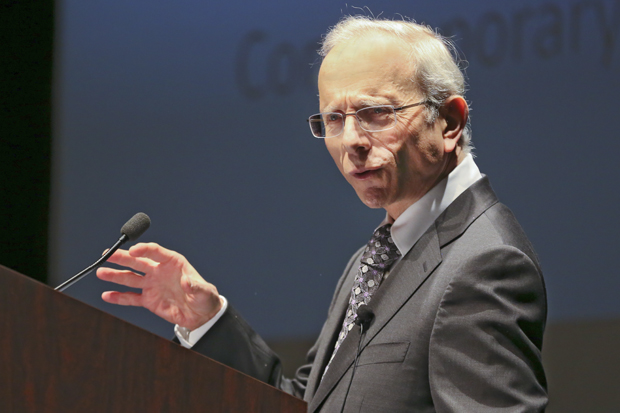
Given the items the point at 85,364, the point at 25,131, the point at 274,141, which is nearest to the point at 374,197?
the point at 85,364

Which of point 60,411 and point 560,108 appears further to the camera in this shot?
point 560,108

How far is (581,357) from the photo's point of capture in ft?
6.93

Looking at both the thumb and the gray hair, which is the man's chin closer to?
the gray hair

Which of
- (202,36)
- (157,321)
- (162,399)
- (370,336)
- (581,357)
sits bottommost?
(157,321)

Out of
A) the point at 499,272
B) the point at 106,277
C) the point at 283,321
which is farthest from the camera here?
the point at 283,321

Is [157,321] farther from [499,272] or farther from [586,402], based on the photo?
[499,272]

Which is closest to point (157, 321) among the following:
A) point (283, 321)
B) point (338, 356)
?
point (283, 321)

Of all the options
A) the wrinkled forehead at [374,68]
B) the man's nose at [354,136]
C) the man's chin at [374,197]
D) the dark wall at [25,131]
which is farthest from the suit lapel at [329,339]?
the dark wall at [25,131]

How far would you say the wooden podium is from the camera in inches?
24.2

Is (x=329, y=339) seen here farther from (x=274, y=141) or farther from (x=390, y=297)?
(x=274, y=141)

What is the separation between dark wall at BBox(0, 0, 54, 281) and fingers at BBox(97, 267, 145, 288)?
1577 millimetres

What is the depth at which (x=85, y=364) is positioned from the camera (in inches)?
25.5

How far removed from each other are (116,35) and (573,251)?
2.25m

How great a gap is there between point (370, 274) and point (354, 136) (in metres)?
0.31
